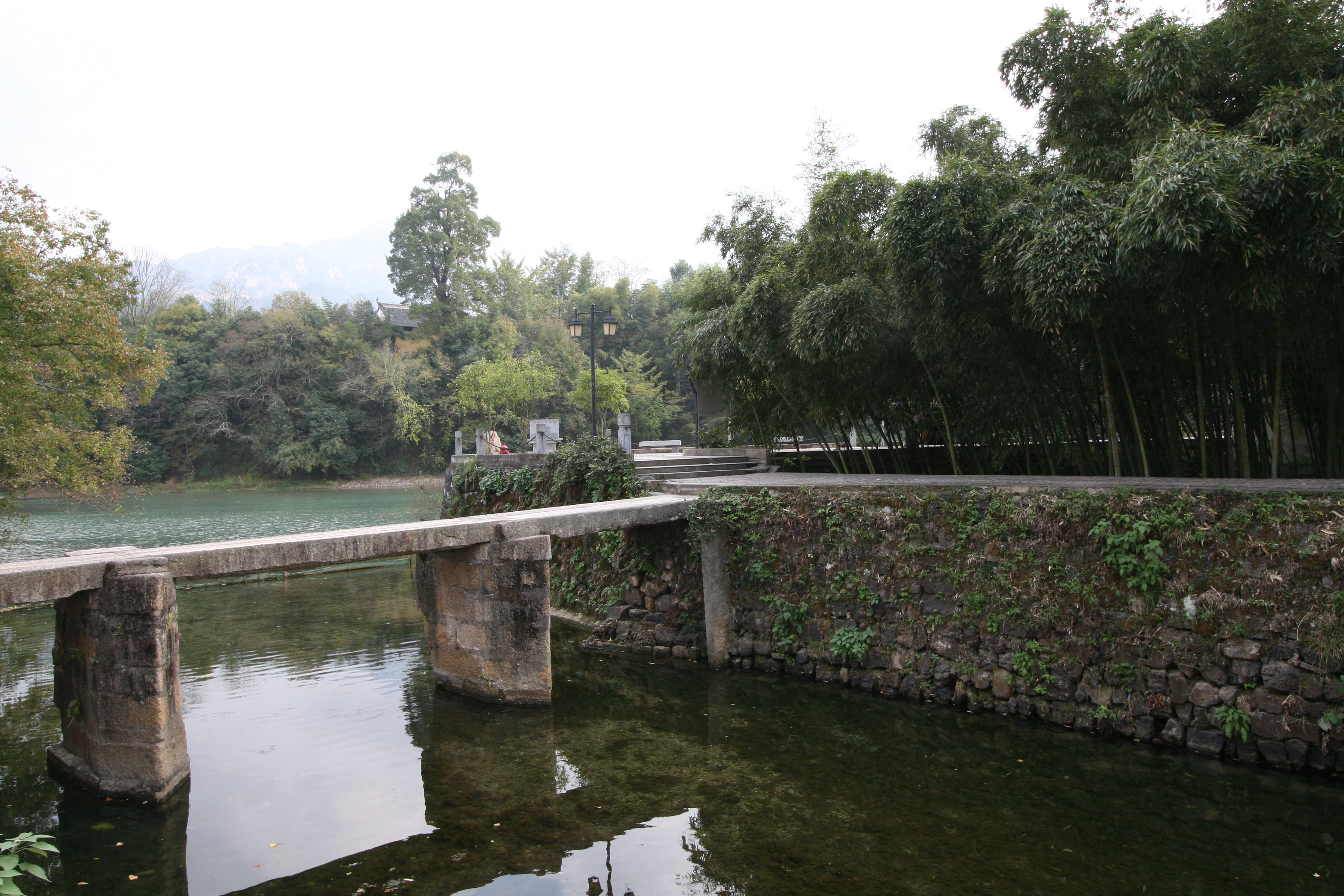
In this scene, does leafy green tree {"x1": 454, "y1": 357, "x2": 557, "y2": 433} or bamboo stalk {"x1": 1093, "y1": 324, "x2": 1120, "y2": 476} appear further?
leafy green tree {"x1": 454, "y1": 357, "x2": 557, "y2": 433}

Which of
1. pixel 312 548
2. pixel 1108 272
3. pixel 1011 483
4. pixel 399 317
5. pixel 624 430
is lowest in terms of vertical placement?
pixel 312 548

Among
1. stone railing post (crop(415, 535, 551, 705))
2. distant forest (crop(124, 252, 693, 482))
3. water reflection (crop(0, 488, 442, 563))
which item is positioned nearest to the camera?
stone railing post (crop(415, 535, 551, 705))

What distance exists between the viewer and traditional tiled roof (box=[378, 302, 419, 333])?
44.0 m

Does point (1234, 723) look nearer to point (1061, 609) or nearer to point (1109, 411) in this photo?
point (1061, 609)

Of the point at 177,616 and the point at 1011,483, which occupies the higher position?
the point at 1011,483

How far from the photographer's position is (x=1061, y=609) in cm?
685

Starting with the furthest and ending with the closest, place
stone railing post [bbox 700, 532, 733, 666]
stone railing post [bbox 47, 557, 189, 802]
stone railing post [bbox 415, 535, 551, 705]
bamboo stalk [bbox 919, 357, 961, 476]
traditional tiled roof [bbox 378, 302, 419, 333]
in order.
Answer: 1. traditional tiled roof [bbox 378, 302, 419, 333]
2. bamboo stalk [bbox 919, 357, 961, 476]
3. stone railing post [bbox 700, 532, 733, 666]
4. stone railing post [bbox 415, 535, 551, 705]
5. stone railing post [bbox 47, 557, 189, 802]

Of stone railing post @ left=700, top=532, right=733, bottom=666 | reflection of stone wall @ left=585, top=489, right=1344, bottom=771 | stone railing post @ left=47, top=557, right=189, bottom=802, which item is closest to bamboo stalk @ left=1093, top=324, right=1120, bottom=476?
reflection of stone wall @ left=585, top=489, right=1344, bottom=771

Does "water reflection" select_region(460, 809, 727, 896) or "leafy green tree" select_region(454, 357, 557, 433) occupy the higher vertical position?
"leafy green tree" select_region(454, 357, 557, 433)

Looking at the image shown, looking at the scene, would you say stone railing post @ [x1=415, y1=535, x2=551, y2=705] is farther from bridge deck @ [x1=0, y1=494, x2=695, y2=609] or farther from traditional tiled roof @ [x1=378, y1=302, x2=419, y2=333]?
traditional tiled roof @ [x1=378, y1=302, x2=419, y2=333]

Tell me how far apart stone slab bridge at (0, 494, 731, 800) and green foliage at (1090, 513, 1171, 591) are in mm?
4816

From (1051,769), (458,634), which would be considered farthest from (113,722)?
(1051,769)

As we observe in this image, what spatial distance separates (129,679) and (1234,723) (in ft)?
26.2


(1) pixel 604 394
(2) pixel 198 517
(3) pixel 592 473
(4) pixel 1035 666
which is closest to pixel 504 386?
(1) pixel 604 394
